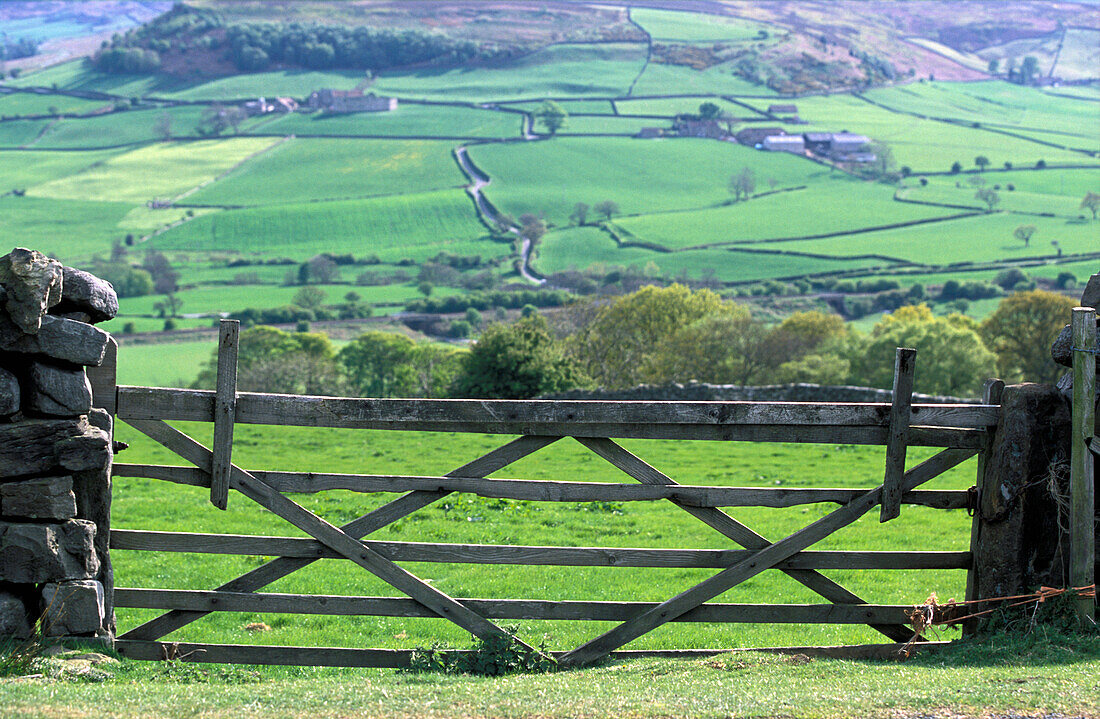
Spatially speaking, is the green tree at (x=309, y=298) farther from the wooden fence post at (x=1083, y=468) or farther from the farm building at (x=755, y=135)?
the farm building at (x=755, y=135)

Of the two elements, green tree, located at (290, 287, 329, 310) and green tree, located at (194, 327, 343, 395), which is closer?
green tree, located at (194, 327, 343, 395)

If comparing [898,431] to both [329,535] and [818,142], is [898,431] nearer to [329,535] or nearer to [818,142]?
[329,535]

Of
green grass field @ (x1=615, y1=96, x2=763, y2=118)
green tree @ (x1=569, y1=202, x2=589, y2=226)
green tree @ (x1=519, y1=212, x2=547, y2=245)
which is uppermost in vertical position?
green grass field @ (x1=615, y1=96, x2=763, y2=118)

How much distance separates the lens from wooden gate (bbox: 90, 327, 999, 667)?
283 inches

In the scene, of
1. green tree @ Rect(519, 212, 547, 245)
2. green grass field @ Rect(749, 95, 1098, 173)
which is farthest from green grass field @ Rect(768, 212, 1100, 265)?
green grass field @ Rect(749, 95, 1098, 173)

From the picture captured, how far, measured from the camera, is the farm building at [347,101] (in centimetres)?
18988

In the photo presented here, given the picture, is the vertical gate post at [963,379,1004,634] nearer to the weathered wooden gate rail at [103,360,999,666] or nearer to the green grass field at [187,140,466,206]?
the weathered wooden gate rail at [103,360,999,666]

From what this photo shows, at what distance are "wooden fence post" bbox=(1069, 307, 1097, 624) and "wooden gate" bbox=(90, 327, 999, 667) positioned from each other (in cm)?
61

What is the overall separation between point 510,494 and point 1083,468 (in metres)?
4.28

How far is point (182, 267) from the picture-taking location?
108500 mm

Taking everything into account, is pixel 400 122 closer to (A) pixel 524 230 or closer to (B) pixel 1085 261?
(A) pixel 524 230

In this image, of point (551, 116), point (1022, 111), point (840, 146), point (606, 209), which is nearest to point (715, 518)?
point (606, 209)

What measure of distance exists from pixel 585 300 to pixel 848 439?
207ft

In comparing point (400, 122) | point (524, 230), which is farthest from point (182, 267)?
point (400, 122)
